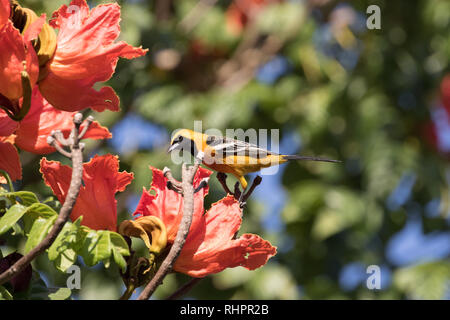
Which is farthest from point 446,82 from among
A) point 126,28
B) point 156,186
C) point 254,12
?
point 156,186

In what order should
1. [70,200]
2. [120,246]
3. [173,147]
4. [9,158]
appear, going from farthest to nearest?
[173,147] → [9,158] → [120,246] → [70,200]

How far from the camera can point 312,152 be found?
4.52 m

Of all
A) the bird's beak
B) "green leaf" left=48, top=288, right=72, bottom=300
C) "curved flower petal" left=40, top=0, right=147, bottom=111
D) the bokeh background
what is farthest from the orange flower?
the bokeh background

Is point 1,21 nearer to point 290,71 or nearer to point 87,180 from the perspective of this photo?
point 87,180

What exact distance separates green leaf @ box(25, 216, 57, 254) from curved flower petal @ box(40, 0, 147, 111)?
215mm

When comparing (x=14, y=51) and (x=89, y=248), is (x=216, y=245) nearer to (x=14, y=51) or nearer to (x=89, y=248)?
(x=89, y=248)

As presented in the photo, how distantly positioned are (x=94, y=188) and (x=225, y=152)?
2.47 feet

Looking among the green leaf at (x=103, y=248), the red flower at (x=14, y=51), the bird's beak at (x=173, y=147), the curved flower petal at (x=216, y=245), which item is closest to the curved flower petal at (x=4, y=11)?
the red flower at (x=14, y=51)

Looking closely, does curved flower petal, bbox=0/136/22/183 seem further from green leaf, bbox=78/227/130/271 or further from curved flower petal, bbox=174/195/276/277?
curved flower petal, bbox=174/195/276/277

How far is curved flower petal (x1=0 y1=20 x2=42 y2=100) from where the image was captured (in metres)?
1.02

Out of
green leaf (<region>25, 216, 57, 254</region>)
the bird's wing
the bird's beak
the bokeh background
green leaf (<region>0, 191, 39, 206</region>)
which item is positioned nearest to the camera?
green leaf (<region>25, 216, 57, 254</region>)

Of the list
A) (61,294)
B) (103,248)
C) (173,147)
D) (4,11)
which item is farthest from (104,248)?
(173,147)

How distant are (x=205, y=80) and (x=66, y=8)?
356 cm

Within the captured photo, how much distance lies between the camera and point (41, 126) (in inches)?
47.1
